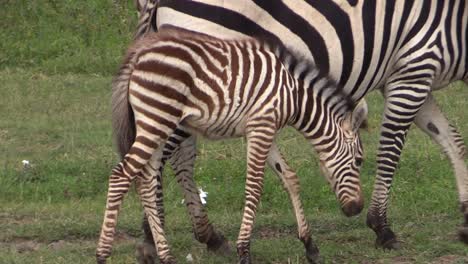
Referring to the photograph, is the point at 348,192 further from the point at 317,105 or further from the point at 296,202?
the point at 317,105

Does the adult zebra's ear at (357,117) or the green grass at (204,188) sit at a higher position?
the adult zebra's ear at (357,117)

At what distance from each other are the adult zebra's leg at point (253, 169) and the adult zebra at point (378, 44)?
0.70m

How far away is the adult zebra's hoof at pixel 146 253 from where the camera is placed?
22.7 feet

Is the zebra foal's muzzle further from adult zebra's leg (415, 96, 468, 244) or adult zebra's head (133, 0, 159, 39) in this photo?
adult zebra's head (133, 0, 159, 39)

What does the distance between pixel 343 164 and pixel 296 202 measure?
386mm

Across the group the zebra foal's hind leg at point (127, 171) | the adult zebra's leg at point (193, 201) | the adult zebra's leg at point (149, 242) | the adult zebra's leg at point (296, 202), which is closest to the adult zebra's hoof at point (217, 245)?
the adult zebra's leg at point (193, 201)

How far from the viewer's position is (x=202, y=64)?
6.30 m

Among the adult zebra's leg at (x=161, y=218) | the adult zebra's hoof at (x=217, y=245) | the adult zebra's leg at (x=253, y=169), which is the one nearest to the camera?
the adult zebra's leg at (x=253, y=169)

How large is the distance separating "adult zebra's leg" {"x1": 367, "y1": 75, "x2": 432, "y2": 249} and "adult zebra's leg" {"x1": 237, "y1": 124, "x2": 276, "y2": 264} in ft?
4.47

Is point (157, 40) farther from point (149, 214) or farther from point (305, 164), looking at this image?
point (305, 164)

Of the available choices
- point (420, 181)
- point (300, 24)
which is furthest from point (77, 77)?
point (300, 24)

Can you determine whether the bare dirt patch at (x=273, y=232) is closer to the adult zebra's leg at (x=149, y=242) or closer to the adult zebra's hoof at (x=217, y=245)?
the adult zebra's hoof at (x=217, y=245)

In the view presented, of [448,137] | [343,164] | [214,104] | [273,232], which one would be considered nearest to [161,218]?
[273,232]

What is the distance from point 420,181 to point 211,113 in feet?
11.4
